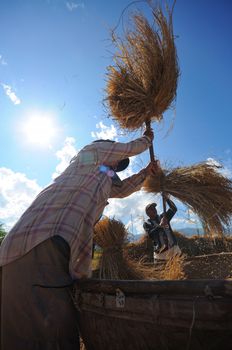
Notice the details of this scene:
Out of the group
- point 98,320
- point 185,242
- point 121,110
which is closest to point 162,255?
point 121,110

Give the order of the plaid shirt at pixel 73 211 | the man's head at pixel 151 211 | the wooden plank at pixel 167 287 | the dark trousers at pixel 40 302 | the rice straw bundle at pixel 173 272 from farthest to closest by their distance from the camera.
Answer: the man's head at pixel 151 211, the rice straw bundle at pixel 173 272, the plaid shirt at pixel 73 211, the dark trousers at pixel 40 302, the wooden plank at pixel 167 287

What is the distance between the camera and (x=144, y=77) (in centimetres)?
241

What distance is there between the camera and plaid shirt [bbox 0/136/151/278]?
4.62ft

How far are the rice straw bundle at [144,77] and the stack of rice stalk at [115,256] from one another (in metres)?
1.04

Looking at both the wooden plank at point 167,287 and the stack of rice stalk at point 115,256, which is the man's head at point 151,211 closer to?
the stack of rice stalk at point 115,256

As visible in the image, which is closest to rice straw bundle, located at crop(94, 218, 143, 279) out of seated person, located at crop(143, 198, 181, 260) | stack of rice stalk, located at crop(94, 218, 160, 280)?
stack of rice stalk, located at crop(94, 218, 160, 280)

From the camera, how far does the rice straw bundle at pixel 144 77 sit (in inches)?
93.8

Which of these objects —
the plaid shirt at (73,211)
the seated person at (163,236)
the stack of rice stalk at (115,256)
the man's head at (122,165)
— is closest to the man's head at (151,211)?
the seated person at (163,236)

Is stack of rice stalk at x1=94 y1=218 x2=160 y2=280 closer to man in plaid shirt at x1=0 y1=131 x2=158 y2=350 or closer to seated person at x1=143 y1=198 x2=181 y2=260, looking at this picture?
seated person at x1=143 y1=198 x2=181 y2=260

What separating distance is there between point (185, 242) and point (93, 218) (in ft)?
25.7

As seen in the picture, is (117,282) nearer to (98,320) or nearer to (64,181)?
(98,320)

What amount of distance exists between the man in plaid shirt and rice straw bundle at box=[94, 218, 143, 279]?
3.48 feet

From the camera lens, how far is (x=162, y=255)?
3.37 metres

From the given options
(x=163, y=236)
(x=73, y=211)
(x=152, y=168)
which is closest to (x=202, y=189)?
(x=152, y=168)
